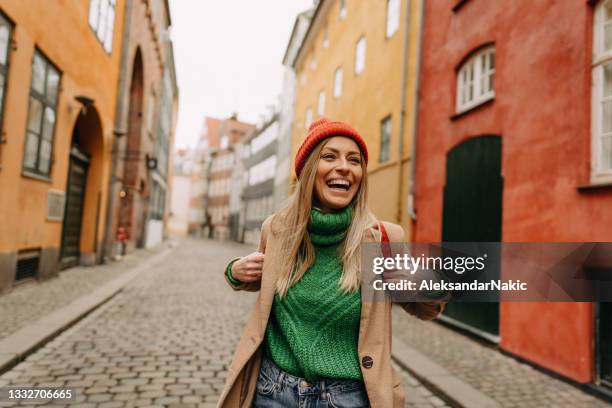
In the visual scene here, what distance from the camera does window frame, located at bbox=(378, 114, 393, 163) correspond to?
1136cm

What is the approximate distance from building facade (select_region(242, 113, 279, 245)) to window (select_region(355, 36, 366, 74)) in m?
20.0

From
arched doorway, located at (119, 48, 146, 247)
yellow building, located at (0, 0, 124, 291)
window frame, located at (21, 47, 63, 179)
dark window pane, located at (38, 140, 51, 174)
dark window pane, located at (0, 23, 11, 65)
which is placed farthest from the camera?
arched doorway, located at (119, 48, 146, 247)

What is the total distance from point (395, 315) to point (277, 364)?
23.4ft

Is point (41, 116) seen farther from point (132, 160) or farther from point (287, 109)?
point (287, 109)

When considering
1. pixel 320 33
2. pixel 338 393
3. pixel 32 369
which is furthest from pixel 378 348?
pixel 320 33

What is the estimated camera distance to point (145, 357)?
509 cm

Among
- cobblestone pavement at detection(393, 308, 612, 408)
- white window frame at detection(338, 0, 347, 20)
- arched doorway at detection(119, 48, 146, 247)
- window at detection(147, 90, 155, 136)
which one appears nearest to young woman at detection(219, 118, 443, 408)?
cobblestone pavement at detection(393, 308, 612, 408)

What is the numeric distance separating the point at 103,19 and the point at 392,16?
7.67 metres

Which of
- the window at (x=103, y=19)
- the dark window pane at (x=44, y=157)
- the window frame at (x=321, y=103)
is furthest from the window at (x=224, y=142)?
the dark window pane at (x=44, y=157)

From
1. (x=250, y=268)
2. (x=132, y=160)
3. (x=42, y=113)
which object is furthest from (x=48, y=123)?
(x=132, y=160)

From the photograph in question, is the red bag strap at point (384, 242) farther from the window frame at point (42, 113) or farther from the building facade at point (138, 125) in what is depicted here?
the building facade at point (138, 125)

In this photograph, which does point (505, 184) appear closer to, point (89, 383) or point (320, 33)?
point (89, 383)

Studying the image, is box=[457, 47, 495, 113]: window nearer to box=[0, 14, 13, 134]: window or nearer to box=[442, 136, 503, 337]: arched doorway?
box=[442, 136, 503, 337]: arched doorway

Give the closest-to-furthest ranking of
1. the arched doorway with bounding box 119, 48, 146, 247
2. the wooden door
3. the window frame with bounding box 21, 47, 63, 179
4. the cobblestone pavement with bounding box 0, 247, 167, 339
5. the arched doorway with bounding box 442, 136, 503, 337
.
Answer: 1. the cobblestone pavement with bounding box 0, 247, 167, 339
2. the arched doorway with bounding box 442, 136, 503, 337
3. the window frame with bounding box 21, 47, 63, 179
4. the wooden door
5. the arched doorway with bounding box 119, 48, 146, 247
